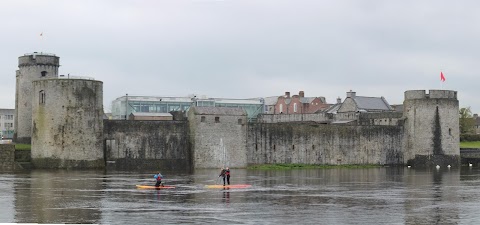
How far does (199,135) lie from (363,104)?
35837 millimetres

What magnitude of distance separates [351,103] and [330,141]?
26703mm

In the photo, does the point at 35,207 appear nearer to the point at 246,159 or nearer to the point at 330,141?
the point at 246,159

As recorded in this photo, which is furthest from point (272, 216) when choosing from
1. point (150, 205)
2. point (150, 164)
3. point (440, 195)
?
point (150, 164)

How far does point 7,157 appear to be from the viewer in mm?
47562

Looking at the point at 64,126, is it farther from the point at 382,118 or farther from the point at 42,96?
the point at 382,118

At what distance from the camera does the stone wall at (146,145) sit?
A: 51938 mm

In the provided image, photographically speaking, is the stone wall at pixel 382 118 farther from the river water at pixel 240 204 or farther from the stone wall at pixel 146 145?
the river water at pixel 240 204

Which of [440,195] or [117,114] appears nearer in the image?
[440,195]

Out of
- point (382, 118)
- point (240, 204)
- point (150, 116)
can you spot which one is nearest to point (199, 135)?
point (382, 118)

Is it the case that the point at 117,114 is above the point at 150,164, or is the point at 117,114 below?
above

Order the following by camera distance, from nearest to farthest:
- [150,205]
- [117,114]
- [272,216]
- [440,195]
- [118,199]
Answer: [272,216], [150,205], [118,199], [440,195], [117,114]

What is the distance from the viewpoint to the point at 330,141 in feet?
194

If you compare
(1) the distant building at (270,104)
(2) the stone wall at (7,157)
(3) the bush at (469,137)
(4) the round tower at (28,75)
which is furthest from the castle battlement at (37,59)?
(1) the distant building at (270,104)

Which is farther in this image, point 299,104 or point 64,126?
point 299,104
